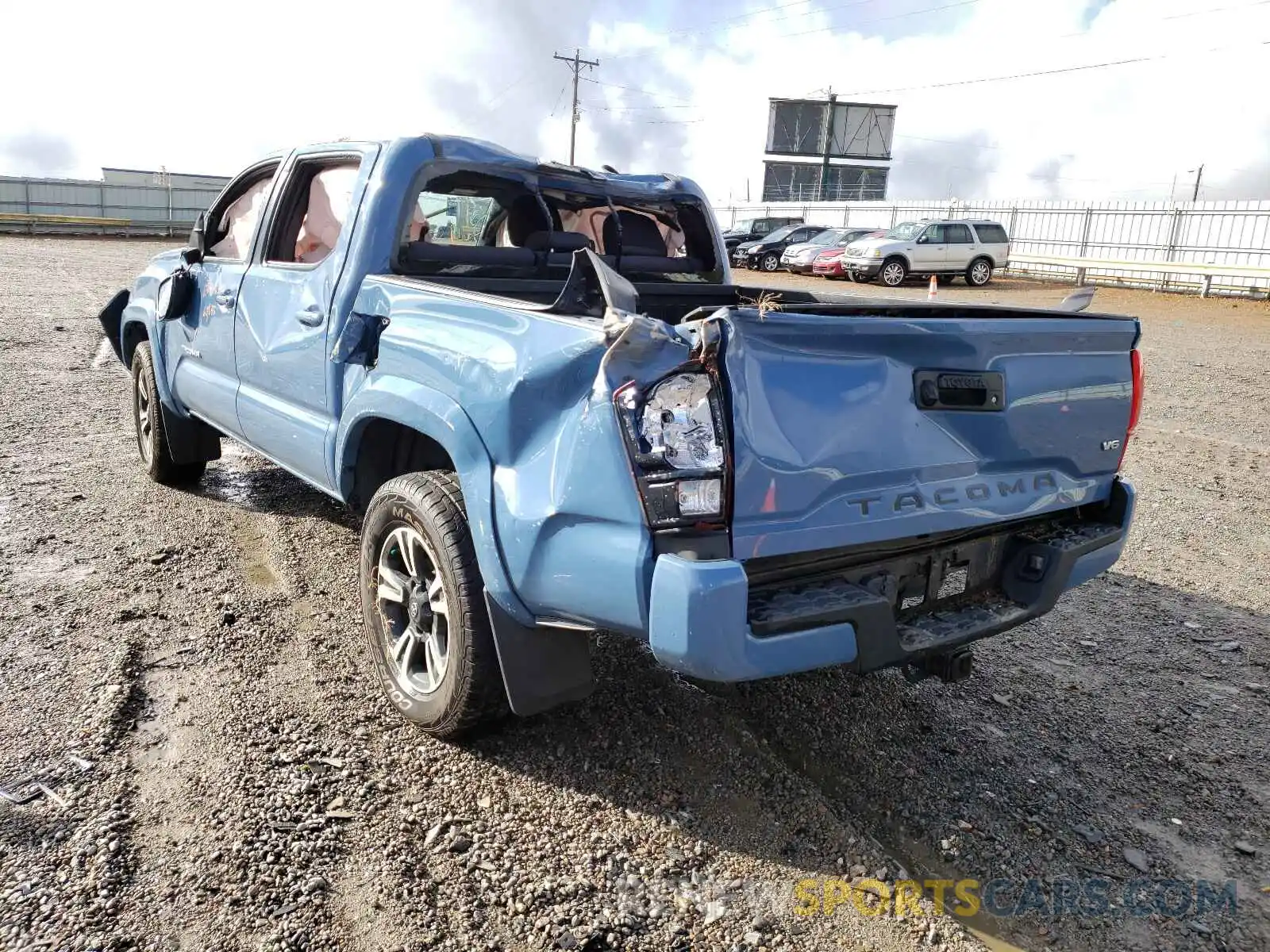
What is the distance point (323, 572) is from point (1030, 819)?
10.6 feet

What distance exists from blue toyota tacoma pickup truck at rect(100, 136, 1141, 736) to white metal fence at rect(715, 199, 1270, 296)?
24.1 metres

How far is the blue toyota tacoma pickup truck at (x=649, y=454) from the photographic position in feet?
7.61

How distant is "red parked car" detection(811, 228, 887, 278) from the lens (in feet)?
88.2

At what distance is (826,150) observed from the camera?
186 ft

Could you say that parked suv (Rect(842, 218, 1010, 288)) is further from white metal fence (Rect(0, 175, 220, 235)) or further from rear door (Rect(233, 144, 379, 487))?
white metal fence (Rect(0, 175, 220, 235))

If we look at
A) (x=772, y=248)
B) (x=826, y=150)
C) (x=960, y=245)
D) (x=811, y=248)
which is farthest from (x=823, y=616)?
(x=826, y=150)

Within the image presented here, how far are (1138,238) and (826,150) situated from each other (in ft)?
101

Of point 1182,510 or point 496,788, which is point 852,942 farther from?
point 1182,510

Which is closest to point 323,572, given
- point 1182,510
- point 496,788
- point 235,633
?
point 235,633

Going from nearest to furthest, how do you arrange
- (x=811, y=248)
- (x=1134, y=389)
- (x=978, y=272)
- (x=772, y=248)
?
(x=1134, y=389)
(x=978, y=272)
(x=811, y=248)
(x=772, y=248)

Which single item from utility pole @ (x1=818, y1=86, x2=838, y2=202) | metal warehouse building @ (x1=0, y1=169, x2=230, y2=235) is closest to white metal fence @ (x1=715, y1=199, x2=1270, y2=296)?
utility pole @ (x1=818, y1=86, x2=838, y2=202)

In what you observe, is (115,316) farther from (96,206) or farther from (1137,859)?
(96,206)

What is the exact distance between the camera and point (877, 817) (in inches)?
113

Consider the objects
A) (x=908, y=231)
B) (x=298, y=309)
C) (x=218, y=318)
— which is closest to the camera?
(x=298, y=309)
